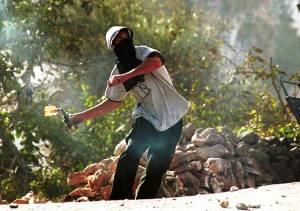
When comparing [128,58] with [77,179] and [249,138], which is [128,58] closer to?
[77,179]

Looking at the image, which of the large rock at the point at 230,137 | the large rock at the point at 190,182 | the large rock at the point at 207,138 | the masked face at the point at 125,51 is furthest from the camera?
the large rock at the point at 230,137

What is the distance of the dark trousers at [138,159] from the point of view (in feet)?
15.1

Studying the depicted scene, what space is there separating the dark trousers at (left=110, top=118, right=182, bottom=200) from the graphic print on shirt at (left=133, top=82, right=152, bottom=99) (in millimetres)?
197

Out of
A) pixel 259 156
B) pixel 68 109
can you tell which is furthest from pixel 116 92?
pixel 68 109

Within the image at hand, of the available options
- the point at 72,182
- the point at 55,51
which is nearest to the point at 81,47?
the point at 55,51

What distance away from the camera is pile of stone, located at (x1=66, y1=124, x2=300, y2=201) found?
592 centimetres

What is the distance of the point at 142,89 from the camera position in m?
4.59

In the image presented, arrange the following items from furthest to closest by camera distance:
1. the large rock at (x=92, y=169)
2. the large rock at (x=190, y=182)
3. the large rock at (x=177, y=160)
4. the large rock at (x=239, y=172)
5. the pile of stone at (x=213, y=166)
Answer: the large rock at (x=239, y=172) → the large rock at (x=177, y=160) → the large rock at (x=92, y=169) → the large rock at (x=190, y=182) → the pile of stone at (x=213, y=166)

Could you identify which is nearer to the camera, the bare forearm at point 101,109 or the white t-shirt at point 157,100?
the white t-shirt at point 157,100

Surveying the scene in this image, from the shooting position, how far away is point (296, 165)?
6.93 metres

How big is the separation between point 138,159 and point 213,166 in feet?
5.97

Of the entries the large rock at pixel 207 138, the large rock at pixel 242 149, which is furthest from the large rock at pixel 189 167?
the large rock at pixel 242 149

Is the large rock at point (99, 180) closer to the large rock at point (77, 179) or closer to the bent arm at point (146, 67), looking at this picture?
the large rock at point (77, 179)

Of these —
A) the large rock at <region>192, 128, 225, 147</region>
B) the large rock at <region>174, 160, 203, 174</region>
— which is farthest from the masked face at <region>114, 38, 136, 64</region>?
the large rock at <region>192, 128, 225, 147</region>
